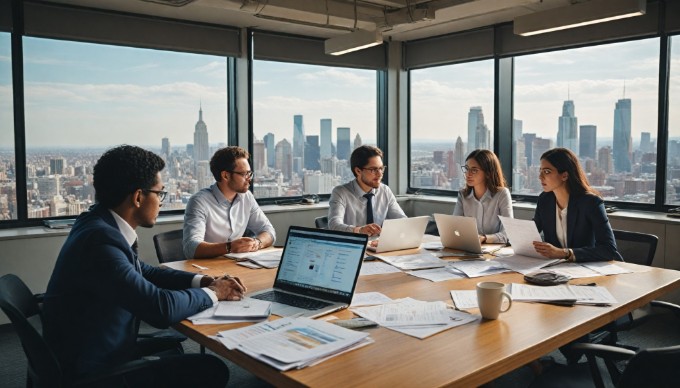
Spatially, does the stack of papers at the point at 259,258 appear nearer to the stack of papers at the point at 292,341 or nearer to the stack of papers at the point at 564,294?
the stack of papers at the point at 292,341

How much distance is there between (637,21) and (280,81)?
3.20 m

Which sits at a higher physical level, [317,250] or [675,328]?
[317,250]

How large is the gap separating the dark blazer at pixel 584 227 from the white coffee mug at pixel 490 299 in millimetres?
1146

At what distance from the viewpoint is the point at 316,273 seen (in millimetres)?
2266

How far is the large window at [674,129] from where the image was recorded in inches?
176

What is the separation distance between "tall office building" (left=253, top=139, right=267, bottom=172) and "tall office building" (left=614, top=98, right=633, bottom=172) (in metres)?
3.17

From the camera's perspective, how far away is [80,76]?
4691 mm

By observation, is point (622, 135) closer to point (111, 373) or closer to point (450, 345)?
point (450, 345)

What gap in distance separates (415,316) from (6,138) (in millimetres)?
3765

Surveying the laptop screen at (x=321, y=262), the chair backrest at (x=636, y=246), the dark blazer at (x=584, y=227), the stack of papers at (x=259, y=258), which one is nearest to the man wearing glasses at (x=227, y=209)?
the stack of papers at (x=259, y=258)

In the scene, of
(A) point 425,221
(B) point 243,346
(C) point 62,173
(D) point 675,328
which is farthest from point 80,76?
(D) point 675,328

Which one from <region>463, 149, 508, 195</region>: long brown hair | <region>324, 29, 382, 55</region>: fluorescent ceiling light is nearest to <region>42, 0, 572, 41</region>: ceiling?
<region>324, 29, 382, 55</region>: fluorescent ceiling light

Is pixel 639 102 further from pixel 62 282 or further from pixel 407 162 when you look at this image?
pixel 62 282

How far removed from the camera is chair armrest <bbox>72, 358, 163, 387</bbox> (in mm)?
1714
